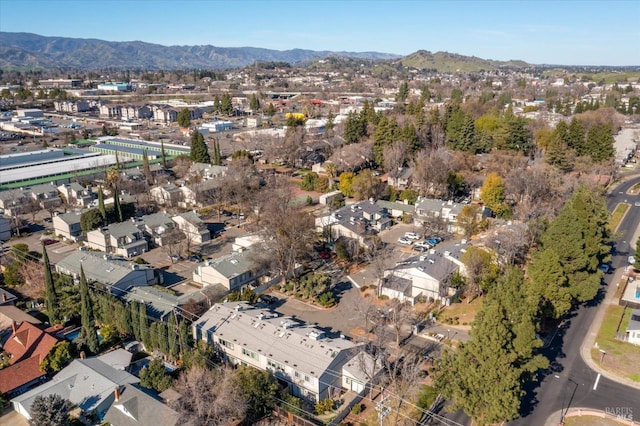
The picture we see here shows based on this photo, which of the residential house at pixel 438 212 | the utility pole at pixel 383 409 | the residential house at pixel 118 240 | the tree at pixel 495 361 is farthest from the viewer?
the residential house at pixel 438 212

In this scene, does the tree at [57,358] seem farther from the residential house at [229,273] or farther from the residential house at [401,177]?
the residential house at [401,177]

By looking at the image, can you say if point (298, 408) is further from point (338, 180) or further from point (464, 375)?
point (338, 180)

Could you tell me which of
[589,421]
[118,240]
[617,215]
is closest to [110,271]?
[118,240]

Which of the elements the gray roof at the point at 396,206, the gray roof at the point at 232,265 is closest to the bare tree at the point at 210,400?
the gray roof at the point at 232,265

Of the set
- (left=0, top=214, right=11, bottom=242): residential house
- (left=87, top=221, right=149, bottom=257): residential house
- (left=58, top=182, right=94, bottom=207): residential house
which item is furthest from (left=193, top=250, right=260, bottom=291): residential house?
(left=58, top=182, right=94, bottom=207): residential house

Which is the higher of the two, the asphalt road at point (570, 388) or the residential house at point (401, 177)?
the residential house at point (401, 177)

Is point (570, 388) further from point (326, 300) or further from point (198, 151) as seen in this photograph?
point (198, 151)

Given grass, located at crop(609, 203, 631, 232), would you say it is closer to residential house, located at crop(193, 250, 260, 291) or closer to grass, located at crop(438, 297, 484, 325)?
grass, located at crop(438, 297, 484, 325)
